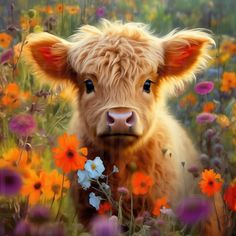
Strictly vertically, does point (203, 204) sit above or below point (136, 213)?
above

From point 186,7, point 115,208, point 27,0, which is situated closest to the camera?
point 115,208

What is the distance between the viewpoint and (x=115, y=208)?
3027 mm

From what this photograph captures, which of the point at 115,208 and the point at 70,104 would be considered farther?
the point at 70,104

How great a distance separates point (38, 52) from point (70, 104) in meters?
0.27

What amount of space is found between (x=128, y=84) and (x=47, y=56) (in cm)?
40

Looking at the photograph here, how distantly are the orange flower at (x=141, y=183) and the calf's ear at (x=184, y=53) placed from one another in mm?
471

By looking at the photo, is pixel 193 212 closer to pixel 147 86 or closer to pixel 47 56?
pixel 147 86

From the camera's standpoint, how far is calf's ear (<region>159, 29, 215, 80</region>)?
126 inches

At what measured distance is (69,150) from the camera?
8.54ft

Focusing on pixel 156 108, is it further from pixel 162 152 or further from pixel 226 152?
pixel 226 152

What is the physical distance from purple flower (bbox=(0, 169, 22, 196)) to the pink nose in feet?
1.80

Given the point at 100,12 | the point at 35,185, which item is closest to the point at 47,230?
the point at 35,185

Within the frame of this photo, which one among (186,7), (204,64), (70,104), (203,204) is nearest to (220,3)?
(186,7)

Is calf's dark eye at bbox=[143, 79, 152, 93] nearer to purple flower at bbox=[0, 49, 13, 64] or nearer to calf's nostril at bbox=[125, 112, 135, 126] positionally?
calf's nostril at bbox=[125, 112, 135, 126]
